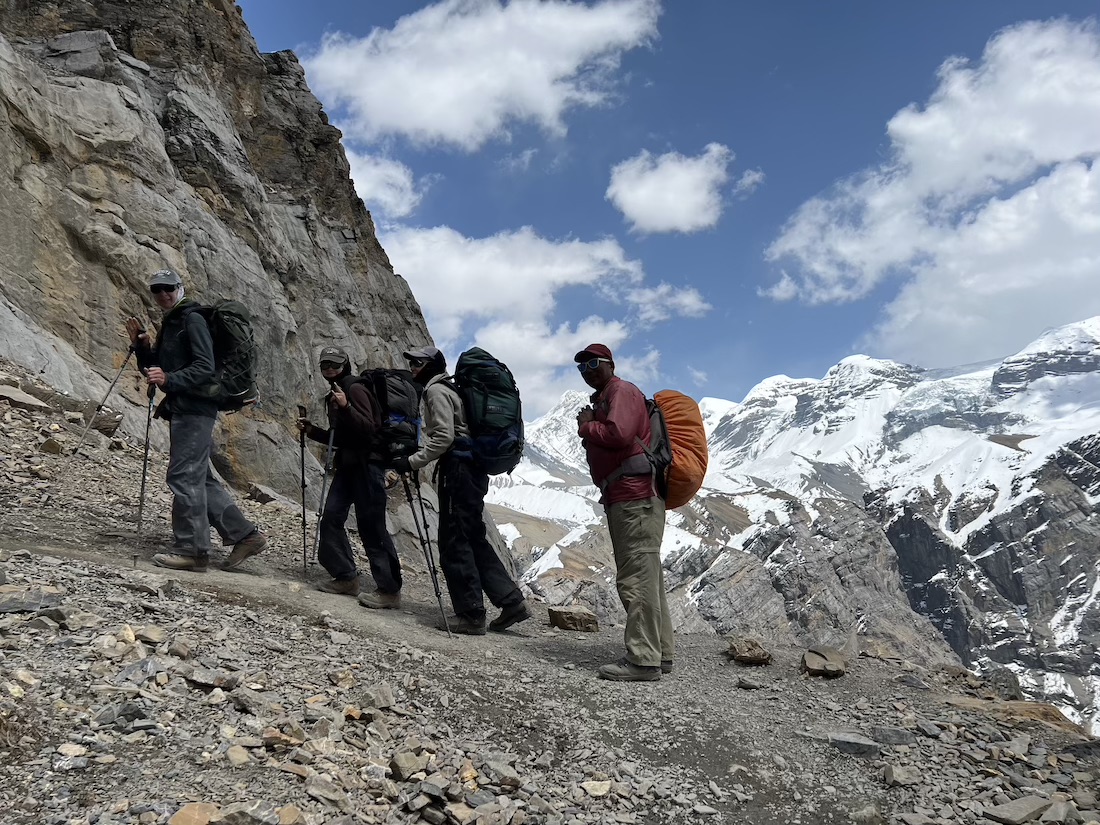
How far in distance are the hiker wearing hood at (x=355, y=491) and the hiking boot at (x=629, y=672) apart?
3.03 meters

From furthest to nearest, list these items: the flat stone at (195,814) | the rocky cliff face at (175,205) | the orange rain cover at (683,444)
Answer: the rocky cliff face at (175,205) < the orange rain cover at (683,444) < the flat stone at (195,814)

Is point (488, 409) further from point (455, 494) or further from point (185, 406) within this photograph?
point (185, 406)

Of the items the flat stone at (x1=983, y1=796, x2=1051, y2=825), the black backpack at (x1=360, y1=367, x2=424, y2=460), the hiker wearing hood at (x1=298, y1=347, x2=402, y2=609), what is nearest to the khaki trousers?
the black backpack at (x1=360, y1=367, x2=424, y2=460)

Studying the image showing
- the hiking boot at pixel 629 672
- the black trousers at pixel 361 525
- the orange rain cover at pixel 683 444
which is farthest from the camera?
the black trousers at pixel 361 525

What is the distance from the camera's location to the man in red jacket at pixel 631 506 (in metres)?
7.55

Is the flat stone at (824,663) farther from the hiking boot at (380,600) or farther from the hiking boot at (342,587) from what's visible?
the hiking boot at (342,587)

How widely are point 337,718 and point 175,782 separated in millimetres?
1266

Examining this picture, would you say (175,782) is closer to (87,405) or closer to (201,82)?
(87,405)

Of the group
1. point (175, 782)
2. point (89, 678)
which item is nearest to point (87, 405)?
point (89, 678)

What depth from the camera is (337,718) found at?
4.95 meters

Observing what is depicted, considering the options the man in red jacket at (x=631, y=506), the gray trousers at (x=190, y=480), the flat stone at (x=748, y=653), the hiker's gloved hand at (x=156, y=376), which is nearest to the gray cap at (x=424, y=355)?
the man in red jacket at (x=631, y=506)

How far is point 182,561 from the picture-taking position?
8.02 meters

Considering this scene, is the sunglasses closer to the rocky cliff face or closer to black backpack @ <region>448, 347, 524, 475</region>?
black backpack @ <region>448, 347, 524, 475</region>

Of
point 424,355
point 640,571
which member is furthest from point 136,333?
point 640,571
